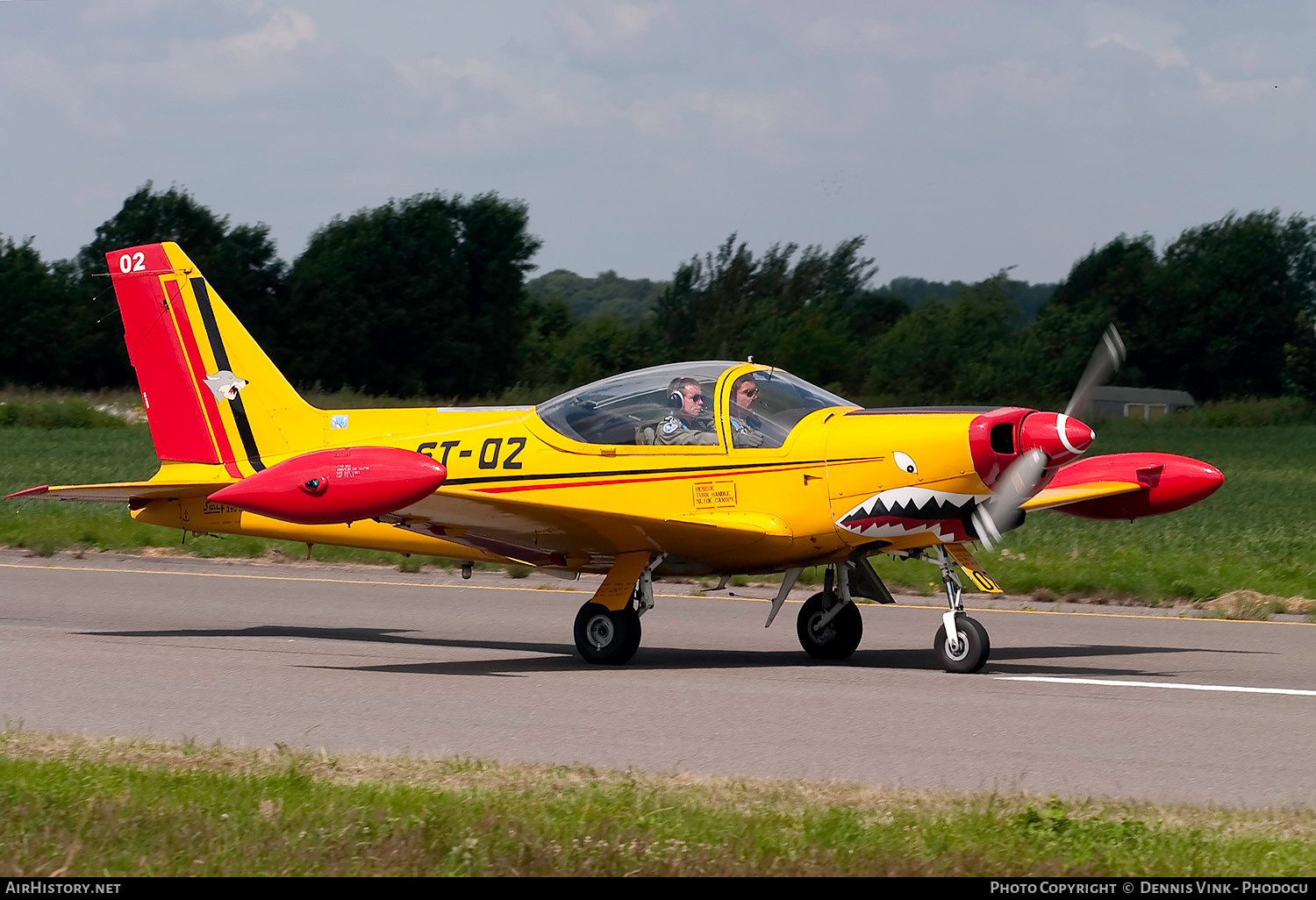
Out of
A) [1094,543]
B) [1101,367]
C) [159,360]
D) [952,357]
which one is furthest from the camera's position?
[952,357]

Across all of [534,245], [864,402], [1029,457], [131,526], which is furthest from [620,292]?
[1029,457]

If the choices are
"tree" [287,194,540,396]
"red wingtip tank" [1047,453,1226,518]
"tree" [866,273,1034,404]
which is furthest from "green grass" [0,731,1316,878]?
"tree" [287,194,540,396]

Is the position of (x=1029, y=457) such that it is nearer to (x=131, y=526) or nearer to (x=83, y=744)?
(x=83, y=744)

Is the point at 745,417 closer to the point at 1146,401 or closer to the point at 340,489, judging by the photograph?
the point at 340,489

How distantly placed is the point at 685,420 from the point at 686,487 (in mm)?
463

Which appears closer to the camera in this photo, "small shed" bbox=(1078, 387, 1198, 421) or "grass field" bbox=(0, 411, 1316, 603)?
"grass field" bbox=(0, 411, 1316, 603)

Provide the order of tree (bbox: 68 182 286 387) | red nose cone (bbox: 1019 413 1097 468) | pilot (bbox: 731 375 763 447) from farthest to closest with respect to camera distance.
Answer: tree (bbox: 68 182 286 387), pilot (bbox: 731 375 763 447), red nose cone (bbox: 1019 413 1097 468)

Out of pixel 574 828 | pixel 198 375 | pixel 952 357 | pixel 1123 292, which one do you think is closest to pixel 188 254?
pixel 952 357

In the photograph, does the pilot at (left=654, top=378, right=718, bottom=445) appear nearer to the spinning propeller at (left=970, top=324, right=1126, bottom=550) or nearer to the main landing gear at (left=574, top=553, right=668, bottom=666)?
the main landing gear at (left=574, top=553, right=668, bottom=666)

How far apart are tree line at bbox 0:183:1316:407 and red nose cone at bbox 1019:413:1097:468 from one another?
2932 centimetres

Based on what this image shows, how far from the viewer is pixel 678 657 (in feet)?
35.6

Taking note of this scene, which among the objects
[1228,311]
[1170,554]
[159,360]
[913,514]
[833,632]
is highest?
[1228,311]

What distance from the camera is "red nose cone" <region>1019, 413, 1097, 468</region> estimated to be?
29.4ft

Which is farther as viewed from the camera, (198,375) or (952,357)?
(952,357)
